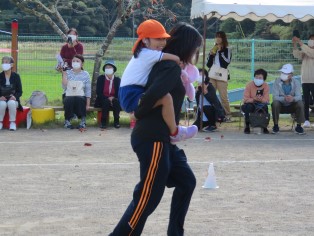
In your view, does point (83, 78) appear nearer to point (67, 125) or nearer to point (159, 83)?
point (67, 125)

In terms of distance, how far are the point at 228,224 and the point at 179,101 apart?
6.25 ft

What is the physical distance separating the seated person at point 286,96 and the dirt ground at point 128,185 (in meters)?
0.85

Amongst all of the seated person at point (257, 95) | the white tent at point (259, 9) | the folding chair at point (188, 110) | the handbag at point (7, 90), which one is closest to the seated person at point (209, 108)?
the folding chair at point (188, 110)

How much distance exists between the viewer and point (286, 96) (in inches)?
619

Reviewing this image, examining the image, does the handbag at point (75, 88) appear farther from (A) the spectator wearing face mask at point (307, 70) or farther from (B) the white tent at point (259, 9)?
(A) the spectator wearing face mask at point (307, 70)

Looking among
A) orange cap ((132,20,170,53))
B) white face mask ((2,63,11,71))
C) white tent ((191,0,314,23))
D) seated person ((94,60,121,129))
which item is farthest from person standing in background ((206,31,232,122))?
orange cap ((132,20,170,53))

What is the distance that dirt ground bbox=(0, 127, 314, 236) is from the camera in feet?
24.7

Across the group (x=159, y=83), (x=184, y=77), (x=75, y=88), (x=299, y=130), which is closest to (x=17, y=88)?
(x=75, y=88)

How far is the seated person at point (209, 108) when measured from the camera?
15.8 metres

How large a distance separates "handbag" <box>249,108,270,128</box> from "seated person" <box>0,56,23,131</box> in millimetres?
4377

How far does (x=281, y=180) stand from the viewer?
33.0 feet

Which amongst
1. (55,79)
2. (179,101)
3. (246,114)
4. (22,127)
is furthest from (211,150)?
(55,79)

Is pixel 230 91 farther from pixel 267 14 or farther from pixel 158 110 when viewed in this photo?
pixel 158 110

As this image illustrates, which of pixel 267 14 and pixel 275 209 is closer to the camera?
pixel 275 209
